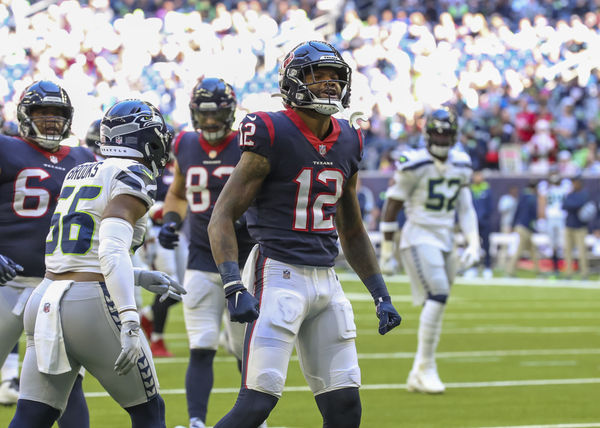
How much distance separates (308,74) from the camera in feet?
14.2

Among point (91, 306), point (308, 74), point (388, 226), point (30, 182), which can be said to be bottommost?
point (388, 226)

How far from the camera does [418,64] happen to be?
81.3 ft

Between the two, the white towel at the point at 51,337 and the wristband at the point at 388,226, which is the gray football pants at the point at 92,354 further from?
the wristband at the point at 388,226

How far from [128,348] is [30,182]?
183cm

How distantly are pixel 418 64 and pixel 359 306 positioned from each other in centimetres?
1157

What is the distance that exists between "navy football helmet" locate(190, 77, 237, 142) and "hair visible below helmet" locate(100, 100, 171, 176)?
6.59 ft

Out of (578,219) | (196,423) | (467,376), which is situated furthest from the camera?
(578,219)

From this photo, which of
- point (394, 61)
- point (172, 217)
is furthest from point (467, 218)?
point (394, 61)

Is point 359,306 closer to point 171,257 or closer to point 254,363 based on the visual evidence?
point 171,257

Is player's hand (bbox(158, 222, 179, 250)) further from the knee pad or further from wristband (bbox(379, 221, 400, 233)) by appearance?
wristband (bbox(379, 221, 400, 233))

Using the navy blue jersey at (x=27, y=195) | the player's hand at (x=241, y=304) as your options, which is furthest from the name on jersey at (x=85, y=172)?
the navy blue jersey at (x=27, y=195)

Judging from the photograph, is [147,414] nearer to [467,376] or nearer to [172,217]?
[172,217]

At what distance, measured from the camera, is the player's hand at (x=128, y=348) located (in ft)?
12.8

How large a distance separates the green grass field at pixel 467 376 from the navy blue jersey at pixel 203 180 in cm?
103
